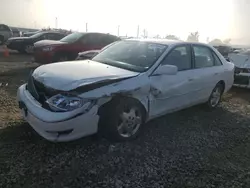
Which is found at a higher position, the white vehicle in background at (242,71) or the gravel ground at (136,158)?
the white vehicle in background at (242,71)

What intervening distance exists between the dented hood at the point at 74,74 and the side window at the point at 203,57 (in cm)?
164

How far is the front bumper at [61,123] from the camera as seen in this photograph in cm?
320

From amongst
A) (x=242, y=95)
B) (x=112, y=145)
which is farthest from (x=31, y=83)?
(x=242, y=95)

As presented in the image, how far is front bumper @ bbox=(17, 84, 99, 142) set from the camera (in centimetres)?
320

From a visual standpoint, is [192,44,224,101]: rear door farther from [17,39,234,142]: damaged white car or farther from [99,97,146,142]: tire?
[99,97,146,142]: tire

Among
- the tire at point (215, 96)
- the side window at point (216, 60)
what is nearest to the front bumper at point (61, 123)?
the tire at point (215, 96)

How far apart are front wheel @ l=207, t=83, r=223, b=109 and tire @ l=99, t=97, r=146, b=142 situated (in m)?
2.21

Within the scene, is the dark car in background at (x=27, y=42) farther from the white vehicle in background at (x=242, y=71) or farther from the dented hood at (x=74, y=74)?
the dented hood at (x=74, y=74)

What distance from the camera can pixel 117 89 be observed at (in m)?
3.55

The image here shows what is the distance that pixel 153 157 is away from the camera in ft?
11.6

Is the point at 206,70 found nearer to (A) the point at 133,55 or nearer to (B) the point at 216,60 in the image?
(B) the point at 216,60

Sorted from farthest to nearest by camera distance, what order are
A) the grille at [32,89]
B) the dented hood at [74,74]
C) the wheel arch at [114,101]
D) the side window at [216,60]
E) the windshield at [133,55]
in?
the side window at [216,60], the windshield at [133,55], the grille at [32,89], the wheel arch at [114,101], the dented hood at [74,74]

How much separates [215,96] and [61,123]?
3663 millimetres

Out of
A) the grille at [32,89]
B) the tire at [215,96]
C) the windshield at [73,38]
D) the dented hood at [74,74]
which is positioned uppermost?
the windshield at [73,38]
